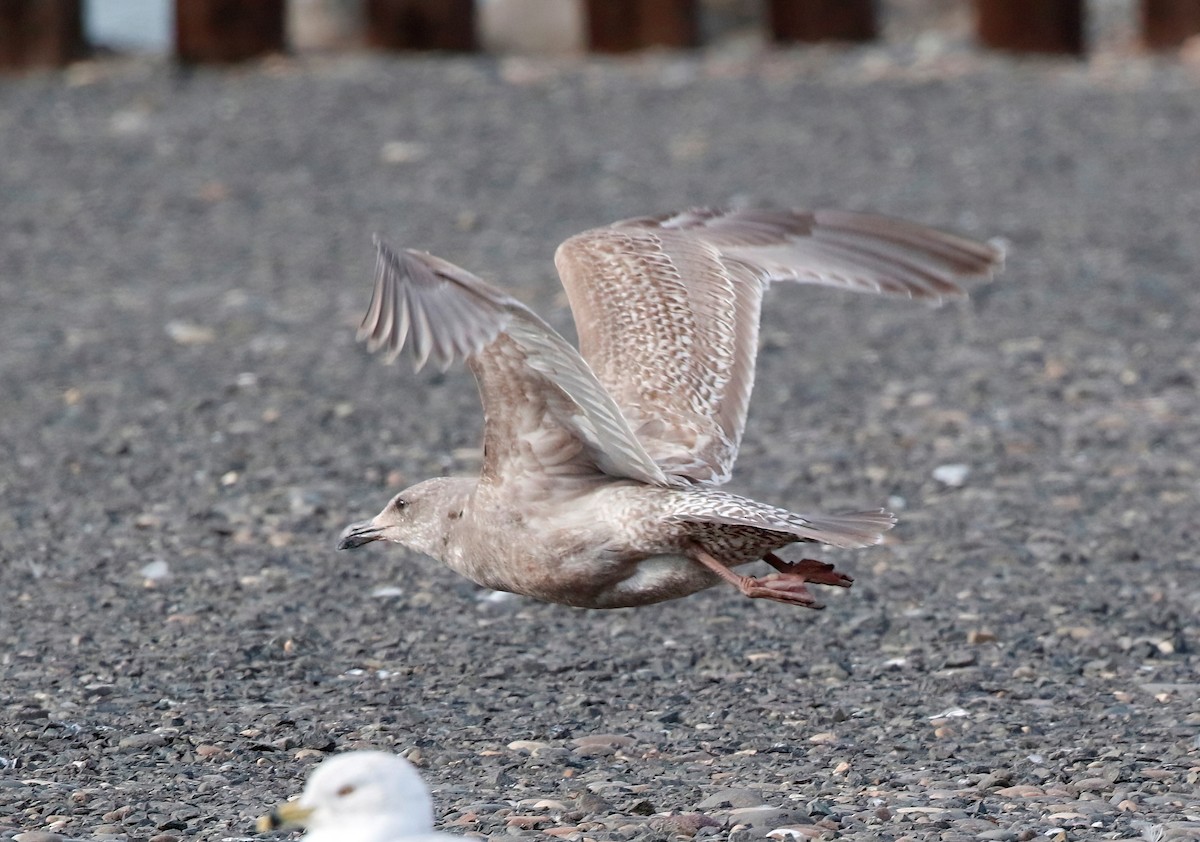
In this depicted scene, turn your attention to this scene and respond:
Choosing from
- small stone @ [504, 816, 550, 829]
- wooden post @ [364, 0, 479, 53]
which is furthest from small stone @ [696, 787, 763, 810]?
wooden post @ [364, 0, 479, 53]

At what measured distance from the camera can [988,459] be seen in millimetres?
7684

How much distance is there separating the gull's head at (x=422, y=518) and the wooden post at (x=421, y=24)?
9.98m

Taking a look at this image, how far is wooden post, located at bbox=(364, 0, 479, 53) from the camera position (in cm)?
1507

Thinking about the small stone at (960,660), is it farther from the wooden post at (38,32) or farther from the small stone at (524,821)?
the wooden post at (38,32)

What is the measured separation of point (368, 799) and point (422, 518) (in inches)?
80.6

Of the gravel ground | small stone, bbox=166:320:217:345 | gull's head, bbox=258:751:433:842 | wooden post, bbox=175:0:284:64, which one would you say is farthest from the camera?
wooden post, bbox=175:0:284:64

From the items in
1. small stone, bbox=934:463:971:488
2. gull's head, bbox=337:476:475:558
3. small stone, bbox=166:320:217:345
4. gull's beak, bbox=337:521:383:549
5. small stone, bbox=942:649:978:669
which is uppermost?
gull's head, bbox=337:476:475:558

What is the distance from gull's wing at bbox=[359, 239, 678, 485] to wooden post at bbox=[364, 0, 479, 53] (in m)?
10.4

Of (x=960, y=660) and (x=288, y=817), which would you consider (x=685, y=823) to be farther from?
(x=960, y=660)

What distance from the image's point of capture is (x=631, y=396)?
5.59 metres

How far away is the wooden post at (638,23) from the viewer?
15.3 metres

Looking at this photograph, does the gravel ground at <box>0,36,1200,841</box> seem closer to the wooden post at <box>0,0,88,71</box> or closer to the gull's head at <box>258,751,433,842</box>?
the wooden post at <box>0,0,88,71</box>

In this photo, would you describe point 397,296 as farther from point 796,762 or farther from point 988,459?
point 988,459

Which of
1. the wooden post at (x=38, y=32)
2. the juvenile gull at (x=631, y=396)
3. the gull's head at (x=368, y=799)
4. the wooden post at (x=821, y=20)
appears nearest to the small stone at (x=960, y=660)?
the juvenile gull at (x=631, y=396)
